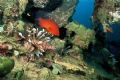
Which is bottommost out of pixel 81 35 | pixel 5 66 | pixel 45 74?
pixel 45 74

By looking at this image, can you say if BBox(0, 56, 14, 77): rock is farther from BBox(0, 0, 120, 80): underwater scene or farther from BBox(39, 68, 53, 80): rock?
BBox(39, 68, 53, 80): rock

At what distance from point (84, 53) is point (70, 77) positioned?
180 centimetres

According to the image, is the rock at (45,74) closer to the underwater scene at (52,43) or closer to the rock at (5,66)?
the underwater scene at (52,43)

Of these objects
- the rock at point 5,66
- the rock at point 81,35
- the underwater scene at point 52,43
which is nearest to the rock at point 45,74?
the underwater scene at point 52,43

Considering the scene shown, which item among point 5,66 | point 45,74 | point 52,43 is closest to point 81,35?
point 52,43

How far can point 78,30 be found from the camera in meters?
7.57

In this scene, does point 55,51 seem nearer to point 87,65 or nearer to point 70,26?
point 87,65

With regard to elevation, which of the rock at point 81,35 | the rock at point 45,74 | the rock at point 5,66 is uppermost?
the rock at point 81,35

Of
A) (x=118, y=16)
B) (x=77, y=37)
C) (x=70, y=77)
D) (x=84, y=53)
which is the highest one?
(x=118, y=16)

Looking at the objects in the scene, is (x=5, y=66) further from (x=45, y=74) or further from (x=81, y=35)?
(x=81, y=35)

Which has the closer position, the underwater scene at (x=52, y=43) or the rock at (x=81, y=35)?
the underwater scene at (x=52, y=43)

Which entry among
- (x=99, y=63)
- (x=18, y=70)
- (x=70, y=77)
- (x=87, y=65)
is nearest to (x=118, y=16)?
(x=99, y=63)

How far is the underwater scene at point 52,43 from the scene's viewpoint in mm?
5398

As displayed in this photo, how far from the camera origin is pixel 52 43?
6.49 meters
